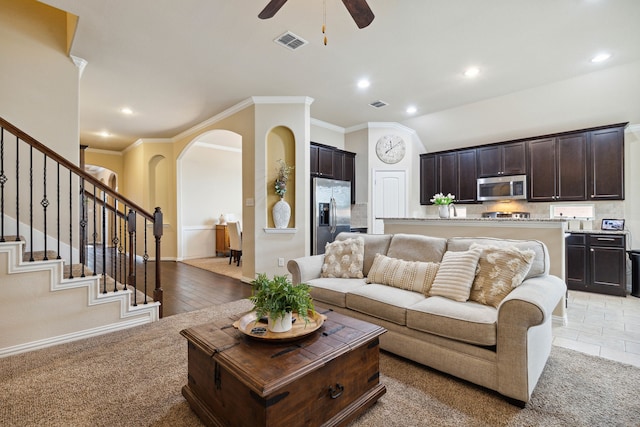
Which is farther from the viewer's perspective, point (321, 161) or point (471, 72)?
point (321, 161)

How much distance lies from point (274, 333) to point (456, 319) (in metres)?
1.22

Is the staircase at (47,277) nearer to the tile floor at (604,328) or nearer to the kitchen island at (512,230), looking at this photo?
the kitchen island at (512,230)

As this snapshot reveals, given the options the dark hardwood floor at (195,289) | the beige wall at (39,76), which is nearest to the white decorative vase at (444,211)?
the dark hardwood floor at (195,289)

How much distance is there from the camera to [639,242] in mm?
4320

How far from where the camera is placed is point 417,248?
2.89 metres

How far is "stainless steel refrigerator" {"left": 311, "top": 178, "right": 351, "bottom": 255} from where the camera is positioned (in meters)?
5.11

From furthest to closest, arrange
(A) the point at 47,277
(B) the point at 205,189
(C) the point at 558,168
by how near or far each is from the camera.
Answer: (B) the point at 205,189 → (C) the point at 558,168 → (A) the point at 47,277

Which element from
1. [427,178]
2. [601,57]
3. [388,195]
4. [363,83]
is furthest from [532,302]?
[427,178]

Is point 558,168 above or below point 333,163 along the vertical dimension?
below

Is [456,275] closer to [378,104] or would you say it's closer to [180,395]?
[180,395]

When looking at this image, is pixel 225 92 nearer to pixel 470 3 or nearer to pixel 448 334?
pixel 470 3

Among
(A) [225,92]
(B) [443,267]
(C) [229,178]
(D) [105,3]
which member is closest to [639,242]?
(B) [443,267]

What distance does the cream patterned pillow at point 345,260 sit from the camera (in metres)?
3.10

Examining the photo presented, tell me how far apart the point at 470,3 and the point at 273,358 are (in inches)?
125
